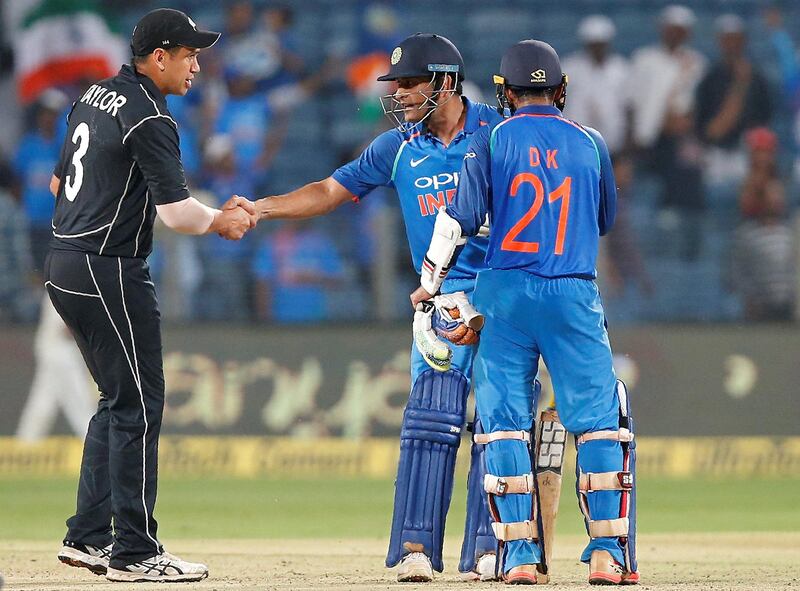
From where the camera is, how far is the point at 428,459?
605 cm

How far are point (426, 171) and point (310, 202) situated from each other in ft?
2.03

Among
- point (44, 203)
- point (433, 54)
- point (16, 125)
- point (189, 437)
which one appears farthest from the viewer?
point (16, 125)

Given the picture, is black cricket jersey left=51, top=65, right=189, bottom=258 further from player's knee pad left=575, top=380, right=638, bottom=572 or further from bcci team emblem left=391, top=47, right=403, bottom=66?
player's knee pad left=575, top=380, right=638, bottom=572

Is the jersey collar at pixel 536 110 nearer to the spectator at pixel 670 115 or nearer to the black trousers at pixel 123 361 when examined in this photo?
the black trousers at pixel 123 361

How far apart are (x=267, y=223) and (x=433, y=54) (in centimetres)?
583

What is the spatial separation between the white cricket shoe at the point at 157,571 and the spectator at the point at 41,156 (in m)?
6.96

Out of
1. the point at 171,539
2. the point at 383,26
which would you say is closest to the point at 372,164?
the point at 171,539

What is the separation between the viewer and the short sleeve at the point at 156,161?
5.63 m

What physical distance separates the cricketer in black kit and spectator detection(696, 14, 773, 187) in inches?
326

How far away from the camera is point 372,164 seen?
252 inches

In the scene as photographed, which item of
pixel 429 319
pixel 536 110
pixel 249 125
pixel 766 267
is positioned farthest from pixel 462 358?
pixel 249 125

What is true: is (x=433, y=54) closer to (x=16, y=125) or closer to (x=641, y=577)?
(x=641, y=577)

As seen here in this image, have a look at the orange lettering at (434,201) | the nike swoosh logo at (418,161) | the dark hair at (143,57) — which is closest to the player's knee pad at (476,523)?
the orange lettering at (434,201)

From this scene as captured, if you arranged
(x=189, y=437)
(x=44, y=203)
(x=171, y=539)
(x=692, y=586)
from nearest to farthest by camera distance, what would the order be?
(x=692, y=586), (x=171, y=539), (x=189, y=437), (x=44, y=203)
